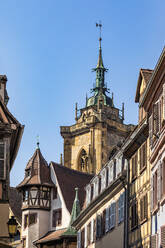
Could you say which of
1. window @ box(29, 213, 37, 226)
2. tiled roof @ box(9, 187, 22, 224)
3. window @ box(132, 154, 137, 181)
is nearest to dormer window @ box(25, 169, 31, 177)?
window @ box(29, 213, 37, 226)

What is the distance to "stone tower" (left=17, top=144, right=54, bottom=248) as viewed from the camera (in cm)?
6147

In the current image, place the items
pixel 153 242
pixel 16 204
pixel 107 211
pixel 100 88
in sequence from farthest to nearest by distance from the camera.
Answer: pixel 100 88 < pixel 16 204 < pixel 107 211 < pixel 153 242

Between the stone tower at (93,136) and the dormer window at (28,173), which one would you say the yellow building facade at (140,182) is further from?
the stone tower at (93,136)

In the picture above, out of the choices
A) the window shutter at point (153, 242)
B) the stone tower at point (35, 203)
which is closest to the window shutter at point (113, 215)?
the window shutter at point (153, 242)

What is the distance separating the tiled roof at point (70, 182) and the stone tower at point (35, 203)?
0.99 m

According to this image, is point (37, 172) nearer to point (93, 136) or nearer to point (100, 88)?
point (93, 136)

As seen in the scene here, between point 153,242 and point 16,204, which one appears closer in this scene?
point 153,242

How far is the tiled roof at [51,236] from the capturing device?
57031 millimetres

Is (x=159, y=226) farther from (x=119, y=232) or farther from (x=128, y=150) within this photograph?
(x=119, y=232)

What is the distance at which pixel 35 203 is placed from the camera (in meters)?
62.2

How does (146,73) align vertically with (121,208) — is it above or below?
above

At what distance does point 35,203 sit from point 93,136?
111ft

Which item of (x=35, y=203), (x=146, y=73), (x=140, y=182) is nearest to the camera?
(x=140, y=182)

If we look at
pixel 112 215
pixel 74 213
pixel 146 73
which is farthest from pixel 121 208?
pixel 74 213
